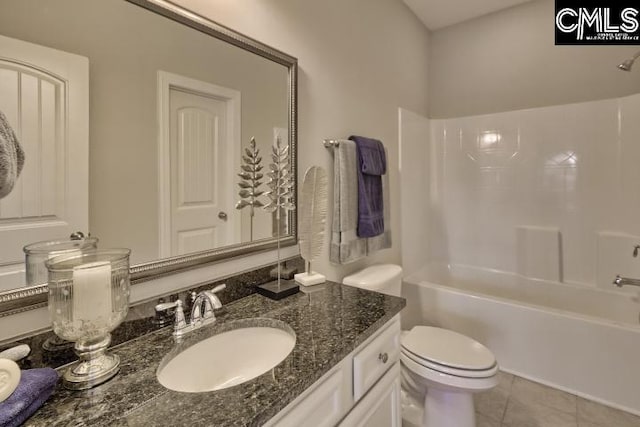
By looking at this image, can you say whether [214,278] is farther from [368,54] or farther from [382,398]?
[368,54]

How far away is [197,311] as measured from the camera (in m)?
Result: 1.02

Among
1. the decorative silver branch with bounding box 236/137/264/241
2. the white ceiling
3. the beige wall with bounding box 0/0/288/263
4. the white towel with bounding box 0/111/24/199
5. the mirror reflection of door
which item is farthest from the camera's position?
the white ceiling

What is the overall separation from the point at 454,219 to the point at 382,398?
2154 millimetres

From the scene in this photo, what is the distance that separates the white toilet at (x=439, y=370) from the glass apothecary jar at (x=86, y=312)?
116 centimetres

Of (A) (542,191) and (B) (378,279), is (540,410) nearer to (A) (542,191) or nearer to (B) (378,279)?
(B) (378,279)

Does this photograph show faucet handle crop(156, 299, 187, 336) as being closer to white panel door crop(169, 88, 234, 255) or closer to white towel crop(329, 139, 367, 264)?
white panel door crop(169, 88, 234, 255)

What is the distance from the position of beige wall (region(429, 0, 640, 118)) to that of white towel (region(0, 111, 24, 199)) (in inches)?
117

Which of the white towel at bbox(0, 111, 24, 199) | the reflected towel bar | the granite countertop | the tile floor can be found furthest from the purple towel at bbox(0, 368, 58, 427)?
the tile floor

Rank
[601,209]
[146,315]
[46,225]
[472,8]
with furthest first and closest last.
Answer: [472,8], [601,209], [146,315], [46,225]

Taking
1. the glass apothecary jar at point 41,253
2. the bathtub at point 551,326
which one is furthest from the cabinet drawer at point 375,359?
the bathtub at point 551,326

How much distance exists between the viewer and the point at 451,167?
9.57 feet

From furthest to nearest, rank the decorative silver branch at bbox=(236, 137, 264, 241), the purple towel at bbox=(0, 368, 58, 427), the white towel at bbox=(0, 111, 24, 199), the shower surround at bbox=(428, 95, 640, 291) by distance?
1. the shower surround at bbox=(428, 95, 640, 291)
2. the decorative silver branch at bbox=(236, 137, 264, 241)
3. the white towel at bbox=(0, 111, 24, 199)
4. the purple towel at bbox=(0, 368, 58, 427)

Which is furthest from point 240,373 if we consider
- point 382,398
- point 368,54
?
point 368,54

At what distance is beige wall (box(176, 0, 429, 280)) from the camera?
4.51 feet
